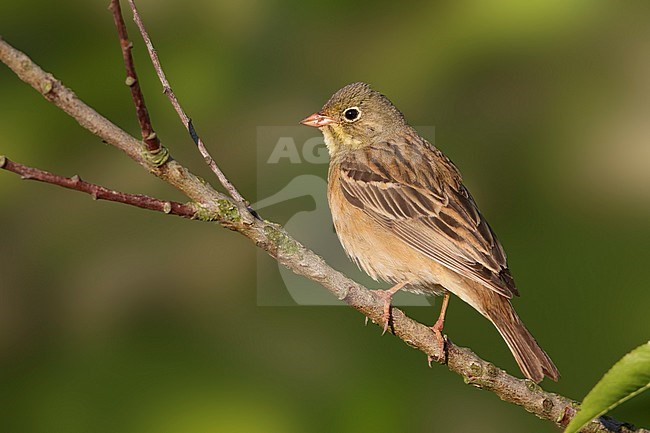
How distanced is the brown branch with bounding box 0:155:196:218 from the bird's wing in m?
1.73

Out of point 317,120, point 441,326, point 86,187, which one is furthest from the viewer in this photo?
point 317,120

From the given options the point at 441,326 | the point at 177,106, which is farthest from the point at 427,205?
the point at 177,106

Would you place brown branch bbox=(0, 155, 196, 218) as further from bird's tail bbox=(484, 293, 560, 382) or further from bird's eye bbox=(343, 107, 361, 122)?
bird's eye bbox=(343, 107, 361, 122)

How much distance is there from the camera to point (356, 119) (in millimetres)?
4164

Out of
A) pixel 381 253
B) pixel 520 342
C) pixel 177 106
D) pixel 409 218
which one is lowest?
pixel 520 342

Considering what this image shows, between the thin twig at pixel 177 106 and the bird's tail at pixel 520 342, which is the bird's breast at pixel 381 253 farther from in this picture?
the thin twig at pixel 177 106

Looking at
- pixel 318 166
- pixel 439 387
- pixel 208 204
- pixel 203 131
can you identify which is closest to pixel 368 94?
pixel 318 166

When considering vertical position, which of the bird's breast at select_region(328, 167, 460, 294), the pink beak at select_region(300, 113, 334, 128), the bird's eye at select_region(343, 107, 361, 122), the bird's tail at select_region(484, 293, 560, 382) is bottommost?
the bird's tail at select_region(484, 293, 560, 382)

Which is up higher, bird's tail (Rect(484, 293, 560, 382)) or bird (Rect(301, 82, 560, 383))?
bird (Rect(301, 82, 560, 383))

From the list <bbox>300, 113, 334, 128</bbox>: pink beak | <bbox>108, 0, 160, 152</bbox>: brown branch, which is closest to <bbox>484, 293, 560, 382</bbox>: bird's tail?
<bbox>300, 113, 334, 128</bbox>: pink beak

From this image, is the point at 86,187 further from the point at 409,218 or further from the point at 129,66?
the point at 409,218

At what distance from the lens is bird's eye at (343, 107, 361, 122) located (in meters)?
4.11

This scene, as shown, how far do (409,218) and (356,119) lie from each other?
0.65 m

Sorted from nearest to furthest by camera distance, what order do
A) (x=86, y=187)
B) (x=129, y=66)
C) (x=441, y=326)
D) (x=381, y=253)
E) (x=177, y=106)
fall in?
(x=129, y=66) < (x=86, y=187) < (x=177, y=106) < (x=441, y=326) < (x=381, y=253)
